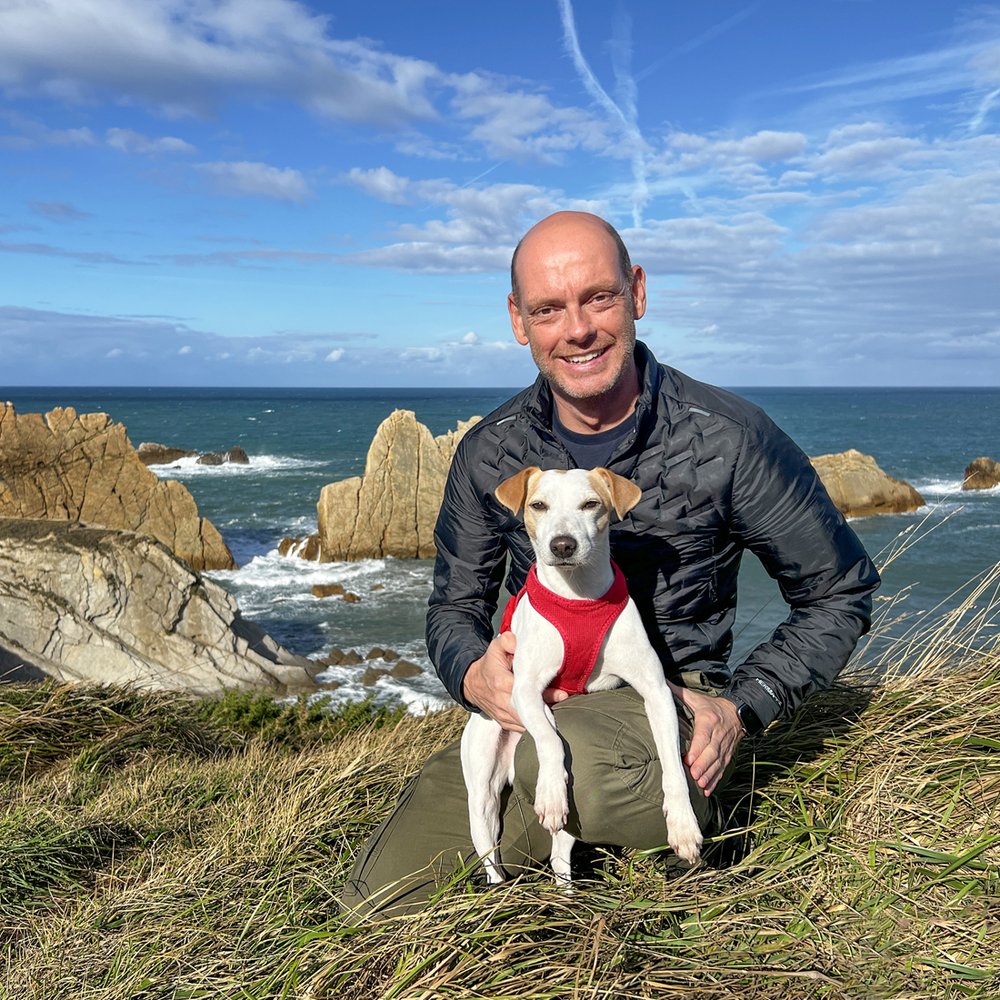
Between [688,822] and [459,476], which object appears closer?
[688,822]

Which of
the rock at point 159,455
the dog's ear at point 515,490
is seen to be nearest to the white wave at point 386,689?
the dog's ear at point 515,490

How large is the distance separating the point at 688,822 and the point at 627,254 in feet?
8.01

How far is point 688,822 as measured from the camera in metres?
2.96

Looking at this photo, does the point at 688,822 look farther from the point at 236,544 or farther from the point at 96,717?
the point at 236,544

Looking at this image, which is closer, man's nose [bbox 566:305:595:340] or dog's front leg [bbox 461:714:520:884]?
dog's front leg [bbox 461:714:520:884]

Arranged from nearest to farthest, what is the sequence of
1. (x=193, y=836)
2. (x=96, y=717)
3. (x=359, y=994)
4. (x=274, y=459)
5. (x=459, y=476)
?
(x=359, y=994) < (x=459, y=476) < (x=193, y=836) < (x=96, y=717) < (x=274, y=459)

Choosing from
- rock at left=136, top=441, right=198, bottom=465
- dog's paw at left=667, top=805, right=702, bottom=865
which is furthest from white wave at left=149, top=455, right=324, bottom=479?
dog's paw at left=667, top=805, right=702, bottom=865

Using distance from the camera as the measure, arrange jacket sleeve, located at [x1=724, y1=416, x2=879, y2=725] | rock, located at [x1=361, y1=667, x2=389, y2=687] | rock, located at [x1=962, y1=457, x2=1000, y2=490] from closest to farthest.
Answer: jacket sleeve, located at [x1=724, y1=416, x2=879, y2=725]
rock, located at [x1=361, y1=667, x2=389, y2=687]
rock, located at [x1=962, y1=457, x2=1000, y2=490]

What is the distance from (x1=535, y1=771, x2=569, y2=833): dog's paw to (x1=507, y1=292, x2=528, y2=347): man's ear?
2.06 m

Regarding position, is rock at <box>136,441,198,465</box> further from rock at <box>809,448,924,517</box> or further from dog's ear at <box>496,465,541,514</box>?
dog's ear at <box>496,465,541,514</box>

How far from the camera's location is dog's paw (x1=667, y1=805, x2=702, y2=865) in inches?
116

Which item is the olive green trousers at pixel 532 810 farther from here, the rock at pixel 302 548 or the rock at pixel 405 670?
the rock at pixel 302 548

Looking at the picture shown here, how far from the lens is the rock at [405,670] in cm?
1603

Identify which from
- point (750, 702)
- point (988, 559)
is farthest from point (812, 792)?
point (988, 559)
